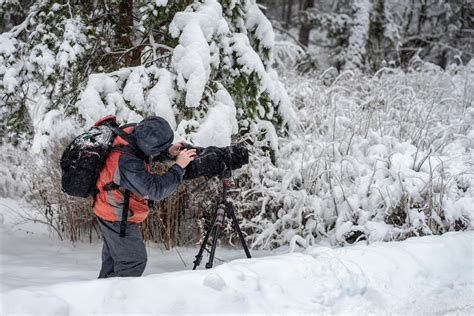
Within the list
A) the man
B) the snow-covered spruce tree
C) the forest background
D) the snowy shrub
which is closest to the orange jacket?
the man

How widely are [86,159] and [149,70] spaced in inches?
68.8

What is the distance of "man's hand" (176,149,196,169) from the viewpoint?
3.16 m

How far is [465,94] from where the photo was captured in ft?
24.4

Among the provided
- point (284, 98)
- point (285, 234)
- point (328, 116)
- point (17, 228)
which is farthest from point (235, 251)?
point (17, 228)

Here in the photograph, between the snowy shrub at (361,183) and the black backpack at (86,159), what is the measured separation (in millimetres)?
1947

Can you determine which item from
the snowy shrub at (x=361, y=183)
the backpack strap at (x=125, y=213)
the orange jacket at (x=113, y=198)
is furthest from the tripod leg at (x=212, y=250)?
the snowy shrub at (x=361, y=183)

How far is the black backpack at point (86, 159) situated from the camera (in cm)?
302

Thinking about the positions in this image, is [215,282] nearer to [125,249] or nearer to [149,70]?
[125,249]

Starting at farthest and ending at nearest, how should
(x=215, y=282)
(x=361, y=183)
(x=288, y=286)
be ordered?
(x=361, y=183) → (x=288, y=286) → (x=215, y=282)

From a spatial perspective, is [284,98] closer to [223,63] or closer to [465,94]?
[223,63]

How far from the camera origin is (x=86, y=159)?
300 centimetres

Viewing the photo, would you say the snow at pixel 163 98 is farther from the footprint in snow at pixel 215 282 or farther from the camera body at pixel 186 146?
the footprint in snow at pixel 215 282

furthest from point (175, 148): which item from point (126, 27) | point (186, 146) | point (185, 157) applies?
point (126, 27)

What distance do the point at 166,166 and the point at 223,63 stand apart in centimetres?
127
